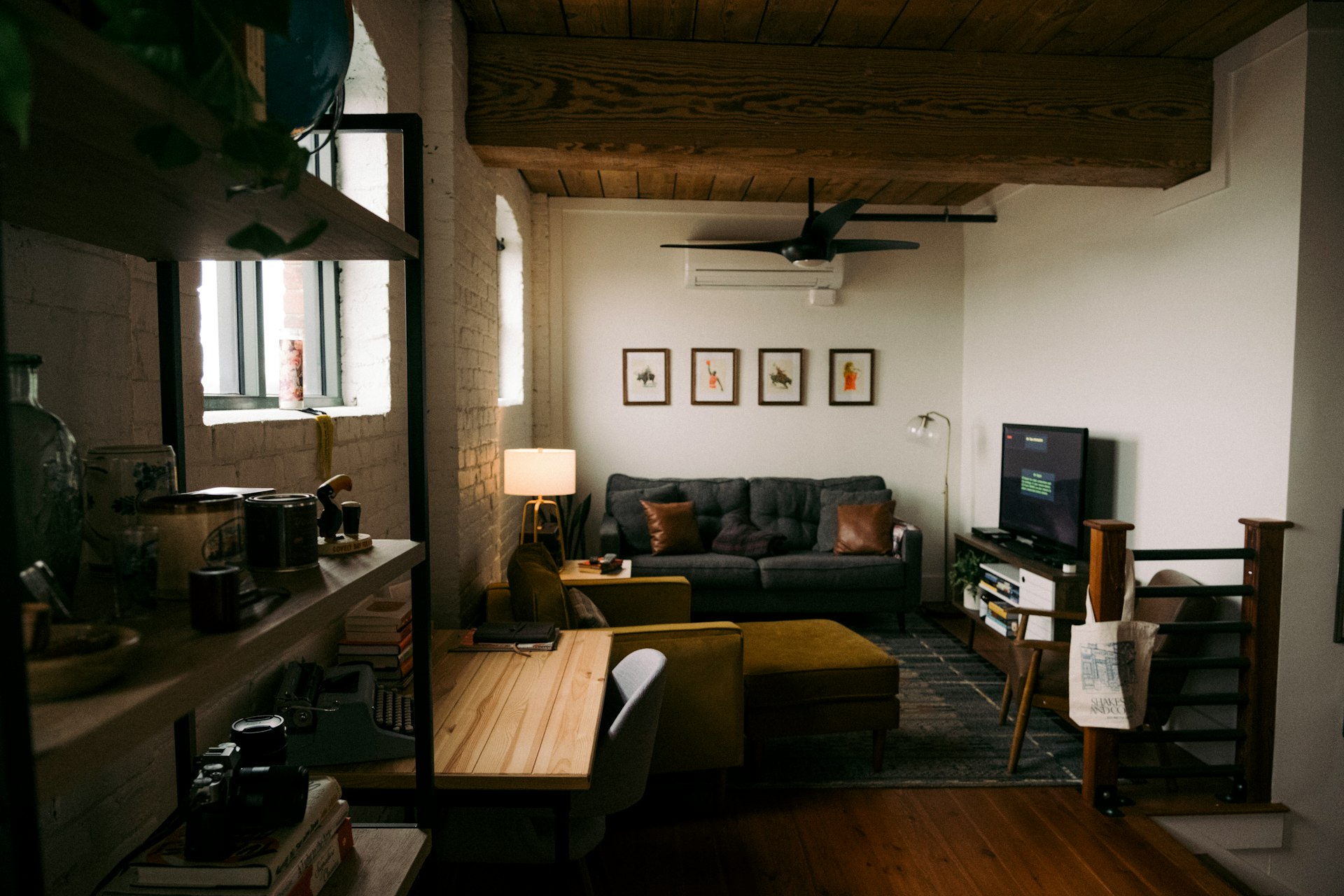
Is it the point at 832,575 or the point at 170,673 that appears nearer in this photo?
the point at 170,673

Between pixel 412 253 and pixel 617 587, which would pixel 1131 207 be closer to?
pixel 617 587

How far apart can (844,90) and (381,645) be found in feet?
8.72

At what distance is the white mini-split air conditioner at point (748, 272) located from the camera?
564 cm

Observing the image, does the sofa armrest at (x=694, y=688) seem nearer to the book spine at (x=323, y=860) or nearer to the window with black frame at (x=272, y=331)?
the window with black frame at (x=272, y=331)

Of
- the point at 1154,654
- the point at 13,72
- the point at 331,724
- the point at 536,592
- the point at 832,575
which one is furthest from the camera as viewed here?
the point at 832,575

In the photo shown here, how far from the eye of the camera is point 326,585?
877 millimetres

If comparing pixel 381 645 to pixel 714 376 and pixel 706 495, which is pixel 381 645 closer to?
pixel 706 495

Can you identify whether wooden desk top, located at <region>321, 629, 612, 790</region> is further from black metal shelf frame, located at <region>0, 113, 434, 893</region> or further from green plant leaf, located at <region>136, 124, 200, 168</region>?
green plant leaf, located at <region>136, 124, 200, 168</region>

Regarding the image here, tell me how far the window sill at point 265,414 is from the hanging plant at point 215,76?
105cm

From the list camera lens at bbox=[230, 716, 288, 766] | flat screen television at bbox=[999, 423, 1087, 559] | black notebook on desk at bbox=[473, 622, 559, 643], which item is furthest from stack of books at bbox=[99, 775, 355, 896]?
flat screen television at bbox=[999, 423, 1087, 559]

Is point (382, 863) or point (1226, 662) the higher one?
point (382, 863)

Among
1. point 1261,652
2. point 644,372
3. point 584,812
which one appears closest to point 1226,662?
point 1261,652

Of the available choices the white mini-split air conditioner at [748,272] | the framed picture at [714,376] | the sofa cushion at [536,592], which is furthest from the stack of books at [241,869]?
the white mini-split air conditioner at [748,272]

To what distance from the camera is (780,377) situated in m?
5.80
